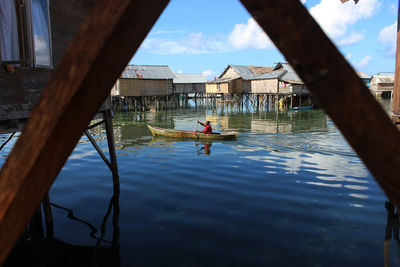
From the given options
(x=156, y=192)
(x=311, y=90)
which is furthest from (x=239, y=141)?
(x=311, y=90)

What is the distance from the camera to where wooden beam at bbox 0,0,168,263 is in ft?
3.00

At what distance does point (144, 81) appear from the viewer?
35.4 metres

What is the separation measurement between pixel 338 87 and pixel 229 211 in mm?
5821

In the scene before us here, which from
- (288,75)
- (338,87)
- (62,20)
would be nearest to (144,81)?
(288,75)

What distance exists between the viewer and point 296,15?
0.89 m

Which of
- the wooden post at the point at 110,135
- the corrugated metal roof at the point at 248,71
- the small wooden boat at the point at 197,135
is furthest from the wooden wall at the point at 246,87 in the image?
the wooden post at the point at 110,135

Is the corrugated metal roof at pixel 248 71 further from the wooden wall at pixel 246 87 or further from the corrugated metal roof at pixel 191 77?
the corrugated metal roof at pixel 191 77

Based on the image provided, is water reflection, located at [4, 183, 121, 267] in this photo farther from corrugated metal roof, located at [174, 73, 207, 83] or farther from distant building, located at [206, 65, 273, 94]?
corrugated metal roof, located at [174, 73, 207, 83]

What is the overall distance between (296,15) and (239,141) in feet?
48.4

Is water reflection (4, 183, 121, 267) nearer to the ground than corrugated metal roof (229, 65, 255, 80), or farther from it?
nearer to the ground

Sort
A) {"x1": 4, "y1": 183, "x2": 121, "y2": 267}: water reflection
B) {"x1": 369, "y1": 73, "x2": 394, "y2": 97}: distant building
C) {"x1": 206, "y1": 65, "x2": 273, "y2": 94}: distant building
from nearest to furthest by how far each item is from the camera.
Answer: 1. {"x1": 4, "y1": 183, "x2": 121, "y2": 267}: water reflection
2. {"x1": 206, "y1": 65, "x2": 273, "y2": 94}: distant building
3. {"x1": 369, "y1": 73, "x2": 394, "y2": 97}: distant building

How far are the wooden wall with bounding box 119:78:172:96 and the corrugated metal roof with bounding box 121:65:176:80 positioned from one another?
571 mm

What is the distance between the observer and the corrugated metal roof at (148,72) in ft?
115

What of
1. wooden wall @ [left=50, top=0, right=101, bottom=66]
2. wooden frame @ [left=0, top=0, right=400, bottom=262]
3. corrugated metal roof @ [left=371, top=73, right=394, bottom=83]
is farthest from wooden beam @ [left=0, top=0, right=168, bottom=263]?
corrugated metal roof @ [left=371, top=73, right=394, bottom=83]
